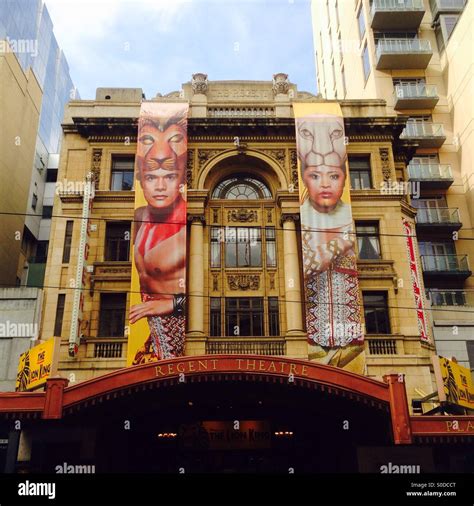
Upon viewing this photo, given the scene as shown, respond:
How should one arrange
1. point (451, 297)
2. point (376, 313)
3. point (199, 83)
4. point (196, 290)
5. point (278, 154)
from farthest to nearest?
point (451, 297)
point (199, 83)
point (278, 154)
point (376, 313)
point (196, 290)

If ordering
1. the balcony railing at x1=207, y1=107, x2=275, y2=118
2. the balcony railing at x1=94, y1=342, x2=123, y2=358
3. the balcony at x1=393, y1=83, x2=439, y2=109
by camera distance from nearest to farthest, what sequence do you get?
1. the balcony railing at x1=94, y1=342, x2=123, y2=358
2. the balcony railing at x1=207, y1=107, x2=275, y2=118
3. the balcony at x1=393, y1=83, x2=439, y2=109

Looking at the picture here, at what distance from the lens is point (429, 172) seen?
33.6 meters

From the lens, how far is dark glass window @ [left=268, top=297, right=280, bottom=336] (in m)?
24.4

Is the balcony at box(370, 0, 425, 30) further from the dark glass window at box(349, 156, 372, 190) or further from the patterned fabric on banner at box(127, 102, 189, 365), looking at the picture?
the patterned fabric on banner at box(127, 102, 189, 365)

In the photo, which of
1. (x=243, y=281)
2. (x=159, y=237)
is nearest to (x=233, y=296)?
(x=243, y=281)

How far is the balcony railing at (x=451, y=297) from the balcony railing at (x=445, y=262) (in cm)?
183

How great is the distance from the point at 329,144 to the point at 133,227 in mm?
10399

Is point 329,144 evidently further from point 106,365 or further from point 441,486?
point 441,486

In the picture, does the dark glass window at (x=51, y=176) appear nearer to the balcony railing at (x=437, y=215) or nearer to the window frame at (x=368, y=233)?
the window frame at (x=368, y=233)

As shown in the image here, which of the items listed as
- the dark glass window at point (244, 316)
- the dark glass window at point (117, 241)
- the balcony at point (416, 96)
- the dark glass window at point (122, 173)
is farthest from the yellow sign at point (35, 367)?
the balcony at point (416, 96)

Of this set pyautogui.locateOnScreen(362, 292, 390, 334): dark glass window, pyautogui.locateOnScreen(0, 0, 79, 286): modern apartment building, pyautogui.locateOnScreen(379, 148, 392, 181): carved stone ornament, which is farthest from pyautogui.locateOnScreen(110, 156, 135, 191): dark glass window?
pyautogui.locateOnScreen(362, 292, 390, 334): dark glass window

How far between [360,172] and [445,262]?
8.86 m

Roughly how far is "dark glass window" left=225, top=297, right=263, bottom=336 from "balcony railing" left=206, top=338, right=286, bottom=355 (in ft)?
2.18

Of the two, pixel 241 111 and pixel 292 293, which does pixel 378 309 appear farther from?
pixel 241 111
